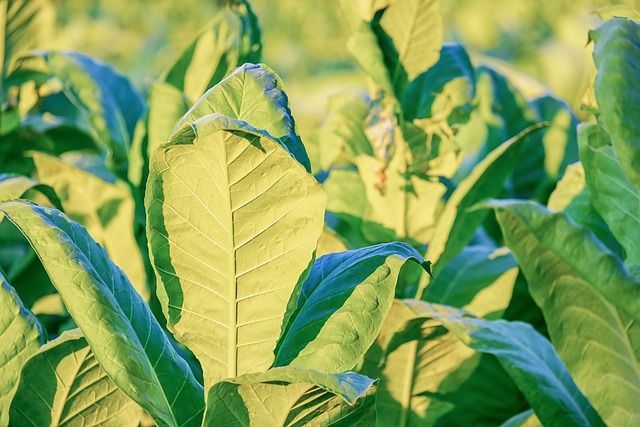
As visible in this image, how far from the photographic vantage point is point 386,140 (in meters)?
1.22

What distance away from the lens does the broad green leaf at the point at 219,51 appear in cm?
124

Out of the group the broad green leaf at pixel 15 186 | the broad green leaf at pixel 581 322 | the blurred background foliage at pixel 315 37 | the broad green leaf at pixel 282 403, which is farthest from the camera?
the blurred background foliage at pixel 315 37

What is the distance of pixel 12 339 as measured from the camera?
2.82 ft

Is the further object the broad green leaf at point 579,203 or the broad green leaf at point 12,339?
the broad green leaf at point 579,203

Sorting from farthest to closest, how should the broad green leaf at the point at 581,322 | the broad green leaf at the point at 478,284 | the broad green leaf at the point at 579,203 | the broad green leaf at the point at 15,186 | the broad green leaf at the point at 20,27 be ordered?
the broad green leaf at the point at 20,27 → the broad green leaf at the point at 478,284 → the broad green leaf at the point at 579,203 → the broad green leaf at the point at 15,186 → the broad green leaf at the point at 581,322

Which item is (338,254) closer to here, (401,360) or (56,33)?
(401,360)

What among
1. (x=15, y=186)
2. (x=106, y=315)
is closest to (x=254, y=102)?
(x=106, y=315)

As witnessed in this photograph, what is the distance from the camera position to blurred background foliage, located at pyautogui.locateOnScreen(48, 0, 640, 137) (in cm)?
346

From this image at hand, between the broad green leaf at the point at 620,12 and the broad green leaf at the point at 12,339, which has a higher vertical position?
Answer: the broad green leaf at the point at 620,12

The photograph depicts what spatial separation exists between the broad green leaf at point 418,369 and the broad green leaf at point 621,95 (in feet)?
1.03

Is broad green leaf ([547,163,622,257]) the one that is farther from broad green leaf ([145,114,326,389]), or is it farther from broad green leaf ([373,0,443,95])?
broad green leaf ([145,114,326,389])

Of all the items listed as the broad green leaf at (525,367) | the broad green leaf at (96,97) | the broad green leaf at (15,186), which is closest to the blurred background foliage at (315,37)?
the broad green leaf at (96,97)

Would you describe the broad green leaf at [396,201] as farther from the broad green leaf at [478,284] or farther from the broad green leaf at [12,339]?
the broad green leaf at [12,339]

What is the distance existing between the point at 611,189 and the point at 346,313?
393 millimetres
